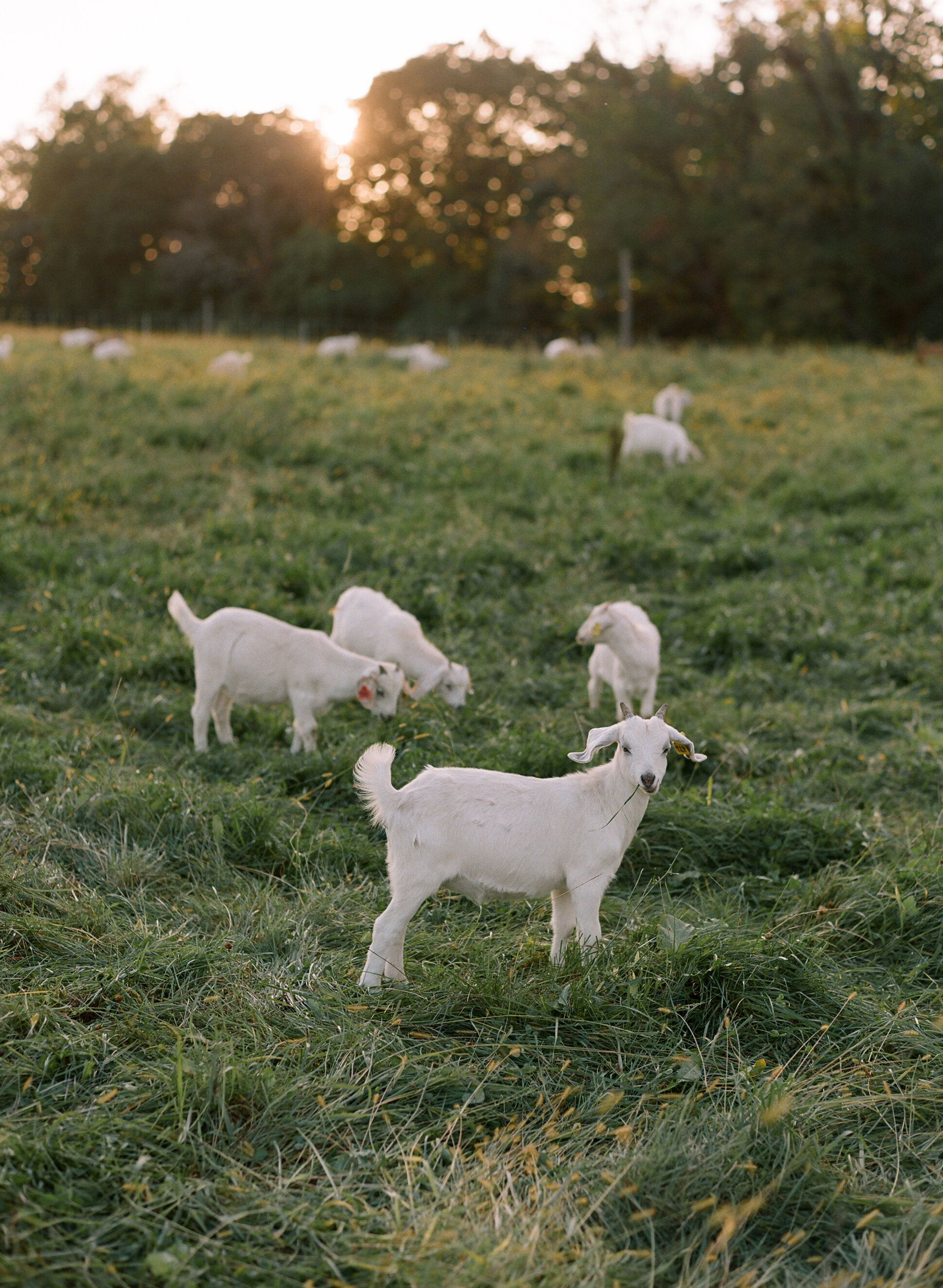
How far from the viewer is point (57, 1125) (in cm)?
306

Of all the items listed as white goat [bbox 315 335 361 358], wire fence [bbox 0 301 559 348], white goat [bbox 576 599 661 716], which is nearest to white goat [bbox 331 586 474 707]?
white goat [bbox 576 599 661 716]

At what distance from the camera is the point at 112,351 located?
19.5 metres

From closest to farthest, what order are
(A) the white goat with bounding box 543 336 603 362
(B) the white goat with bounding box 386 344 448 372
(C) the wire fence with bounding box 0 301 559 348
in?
(B) the white goat with bounding box 386 344 448 372, (A) the white goat with bounding box 543 336 603 362, (C) the wire fence with bounding box 0 301 559 348

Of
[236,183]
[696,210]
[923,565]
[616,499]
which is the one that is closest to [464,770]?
[923,565]

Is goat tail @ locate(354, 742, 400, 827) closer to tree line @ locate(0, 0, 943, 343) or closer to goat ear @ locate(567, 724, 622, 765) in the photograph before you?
goat ear @ locate(567, 724, 622, 765)

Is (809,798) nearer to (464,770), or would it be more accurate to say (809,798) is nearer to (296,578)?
(464,770)

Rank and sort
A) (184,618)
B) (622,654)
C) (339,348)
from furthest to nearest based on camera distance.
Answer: (339,348) < (622,654) < (184,618)

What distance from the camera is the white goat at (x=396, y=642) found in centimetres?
689

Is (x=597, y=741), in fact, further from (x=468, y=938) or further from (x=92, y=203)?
(x=92, y=203)

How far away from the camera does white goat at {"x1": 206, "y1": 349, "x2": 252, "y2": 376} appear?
1716 centimetres

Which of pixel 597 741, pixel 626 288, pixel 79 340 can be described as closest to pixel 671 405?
pixel 597 741

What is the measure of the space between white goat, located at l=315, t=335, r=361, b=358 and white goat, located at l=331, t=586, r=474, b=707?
45.7 ft

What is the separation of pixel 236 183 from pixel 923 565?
43.5 meters

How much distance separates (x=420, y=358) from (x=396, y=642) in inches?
553
